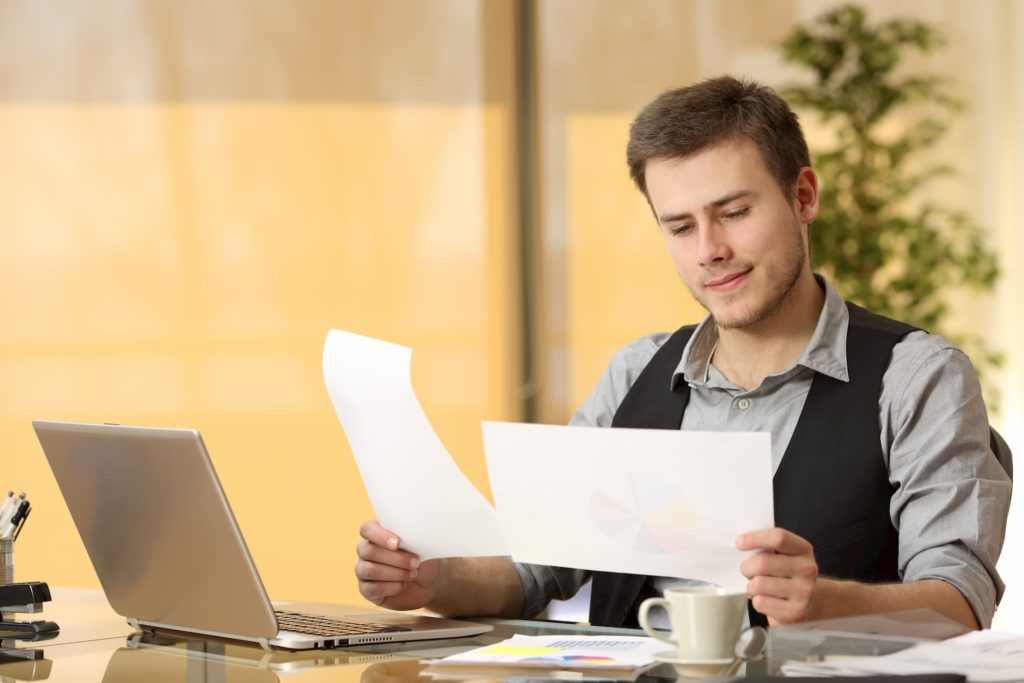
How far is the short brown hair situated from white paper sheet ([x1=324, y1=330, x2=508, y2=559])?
1.77ft

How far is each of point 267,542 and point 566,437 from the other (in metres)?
3.09

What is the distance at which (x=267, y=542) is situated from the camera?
14.1ft

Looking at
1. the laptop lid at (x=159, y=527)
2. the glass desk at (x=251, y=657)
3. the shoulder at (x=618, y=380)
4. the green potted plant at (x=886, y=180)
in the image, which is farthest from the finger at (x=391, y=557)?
the green potted plant at (x=886, y=180)

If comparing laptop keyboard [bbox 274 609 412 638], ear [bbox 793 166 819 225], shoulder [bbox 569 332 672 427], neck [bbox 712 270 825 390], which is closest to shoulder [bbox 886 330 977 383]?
neck [bbox 712 270 825 390]

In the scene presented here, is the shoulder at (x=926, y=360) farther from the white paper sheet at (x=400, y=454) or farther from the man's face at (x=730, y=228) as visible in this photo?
the white paper sheet at (x=400, y=454)

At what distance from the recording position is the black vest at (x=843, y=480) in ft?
5.69

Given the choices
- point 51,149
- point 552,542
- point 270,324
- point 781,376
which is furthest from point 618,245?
point 552,542

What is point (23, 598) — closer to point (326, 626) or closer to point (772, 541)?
point (326, 626)

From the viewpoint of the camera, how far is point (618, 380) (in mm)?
2127

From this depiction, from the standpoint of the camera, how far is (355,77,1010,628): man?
1.65 meters

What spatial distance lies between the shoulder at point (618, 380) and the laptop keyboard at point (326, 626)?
0.63 metres

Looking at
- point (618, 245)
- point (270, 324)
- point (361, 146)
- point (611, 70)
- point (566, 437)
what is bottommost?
point (566, 437)

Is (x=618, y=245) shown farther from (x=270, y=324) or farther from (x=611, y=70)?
(x=270, y=324)

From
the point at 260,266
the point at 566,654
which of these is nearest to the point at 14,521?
the point at 566,654
